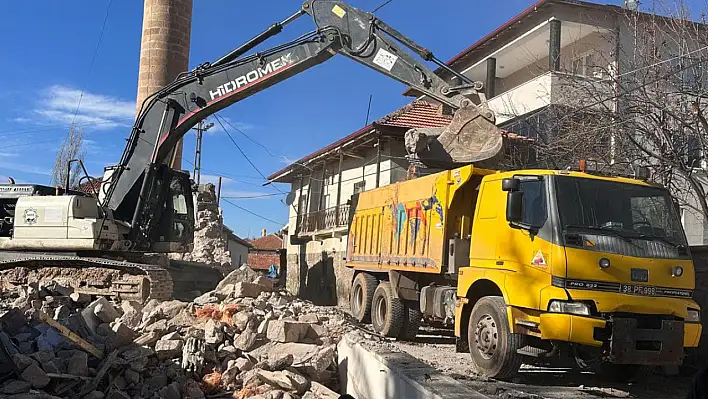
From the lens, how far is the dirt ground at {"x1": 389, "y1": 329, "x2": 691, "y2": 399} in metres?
6.48

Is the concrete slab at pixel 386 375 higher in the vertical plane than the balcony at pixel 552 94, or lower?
lower

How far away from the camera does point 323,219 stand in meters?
25.0

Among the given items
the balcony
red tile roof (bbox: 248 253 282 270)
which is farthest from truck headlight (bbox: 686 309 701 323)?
red tile roof (bbox: 248 253 282 270)

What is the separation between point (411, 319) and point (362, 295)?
2039 millimetres

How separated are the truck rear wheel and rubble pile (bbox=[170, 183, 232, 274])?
Result: 1019 centimetres

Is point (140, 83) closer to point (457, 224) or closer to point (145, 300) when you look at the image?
point (145, 300)

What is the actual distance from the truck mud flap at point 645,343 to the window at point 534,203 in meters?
1.29

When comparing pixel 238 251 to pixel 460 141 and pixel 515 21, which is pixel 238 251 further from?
pixel 460 141

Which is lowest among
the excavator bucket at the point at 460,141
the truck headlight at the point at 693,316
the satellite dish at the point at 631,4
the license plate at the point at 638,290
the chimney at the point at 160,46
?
the truck headlight at the point at 693,316

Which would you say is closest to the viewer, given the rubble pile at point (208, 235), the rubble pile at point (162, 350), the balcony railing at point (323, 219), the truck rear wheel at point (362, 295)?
the rubble pile at point (162, 350)

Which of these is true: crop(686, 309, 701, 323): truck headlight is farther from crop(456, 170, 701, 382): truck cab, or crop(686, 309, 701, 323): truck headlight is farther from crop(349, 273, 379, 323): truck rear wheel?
crop(349, 273, 379, 323): truck rear wheel

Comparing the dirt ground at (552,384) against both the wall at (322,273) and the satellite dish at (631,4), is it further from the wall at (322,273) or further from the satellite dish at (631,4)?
the wall at (322,273)

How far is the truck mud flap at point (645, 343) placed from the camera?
6328 millimetres

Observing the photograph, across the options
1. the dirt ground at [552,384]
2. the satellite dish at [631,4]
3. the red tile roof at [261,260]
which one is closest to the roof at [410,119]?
the satellite dish at [631,4]
